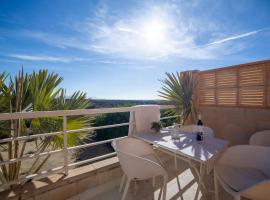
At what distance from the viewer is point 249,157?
1547mm

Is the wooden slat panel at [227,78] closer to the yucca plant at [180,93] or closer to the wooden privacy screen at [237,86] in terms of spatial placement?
the wooden privacy screen at [237,86]

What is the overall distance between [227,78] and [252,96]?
57cm

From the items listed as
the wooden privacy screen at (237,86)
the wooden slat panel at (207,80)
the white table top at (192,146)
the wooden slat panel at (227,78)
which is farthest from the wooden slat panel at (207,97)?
the white table top at (192,146)

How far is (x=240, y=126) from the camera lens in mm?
2965

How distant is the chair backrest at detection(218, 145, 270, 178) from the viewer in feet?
4.76

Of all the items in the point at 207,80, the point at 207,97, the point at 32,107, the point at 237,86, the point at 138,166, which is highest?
the point at 207,80

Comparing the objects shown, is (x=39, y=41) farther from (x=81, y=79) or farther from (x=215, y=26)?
(x=215, y=26)

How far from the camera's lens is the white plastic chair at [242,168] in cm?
133

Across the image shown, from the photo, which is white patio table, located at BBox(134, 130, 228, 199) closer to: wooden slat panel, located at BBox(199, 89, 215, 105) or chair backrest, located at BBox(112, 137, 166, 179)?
chair backrest, located at BBox(112, 137, 166, 179)

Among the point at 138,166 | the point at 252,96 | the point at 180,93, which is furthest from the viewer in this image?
the point at 180,93

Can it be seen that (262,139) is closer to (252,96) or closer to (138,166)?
(252,96)

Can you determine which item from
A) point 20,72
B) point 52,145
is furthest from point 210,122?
point 20,72

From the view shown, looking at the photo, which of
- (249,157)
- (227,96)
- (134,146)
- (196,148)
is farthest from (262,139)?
(134,146)

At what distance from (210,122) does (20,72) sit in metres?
3.49
